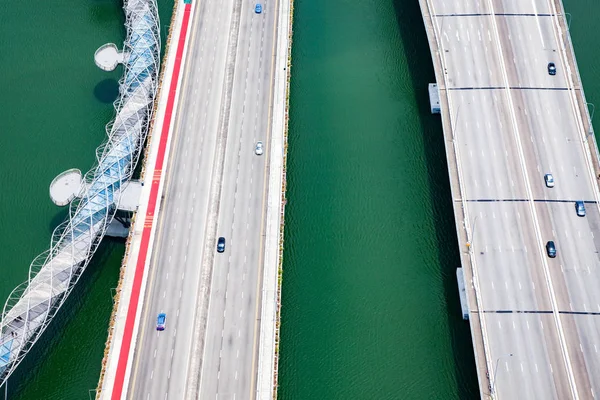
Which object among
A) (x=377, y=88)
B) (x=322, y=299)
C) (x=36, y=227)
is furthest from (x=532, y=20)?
(x=36, y=227)

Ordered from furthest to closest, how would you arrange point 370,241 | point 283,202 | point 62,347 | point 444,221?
1. point 444,221
2. point 370,241
3. point 283,202
4. point 62,347

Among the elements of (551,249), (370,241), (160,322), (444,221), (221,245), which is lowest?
(160,322)

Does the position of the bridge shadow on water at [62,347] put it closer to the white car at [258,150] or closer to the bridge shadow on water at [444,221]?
the white car at [258,150]

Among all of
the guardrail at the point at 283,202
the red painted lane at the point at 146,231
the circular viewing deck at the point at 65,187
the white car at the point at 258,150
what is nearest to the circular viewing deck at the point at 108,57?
the red painted lane at the point at 146,231

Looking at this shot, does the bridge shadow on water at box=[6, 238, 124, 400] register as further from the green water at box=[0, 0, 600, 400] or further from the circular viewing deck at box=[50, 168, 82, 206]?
the circular viewing deck at box=[50, 168, 82, 206]

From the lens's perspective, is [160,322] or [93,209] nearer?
[160,322]

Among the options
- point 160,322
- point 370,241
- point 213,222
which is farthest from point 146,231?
point 370,241

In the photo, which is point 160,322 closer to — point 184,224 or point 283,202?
point 184,224
